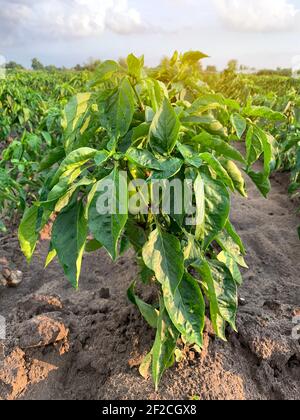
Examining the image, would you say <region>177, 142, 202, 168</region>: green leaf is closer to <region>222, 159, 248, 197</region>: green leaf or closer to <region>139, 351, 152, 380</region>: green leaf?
<region>222, 159, 248, 197</region>: green leaf

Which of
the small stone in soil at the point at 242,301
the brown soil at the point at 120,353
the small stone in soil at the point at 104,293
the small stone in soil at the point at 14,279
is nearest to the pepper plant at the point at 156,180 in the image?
the brown soil at the point at 120,353

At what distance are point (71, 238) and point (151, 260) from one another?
0.92 feet

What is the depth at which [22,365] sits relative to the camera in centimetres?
191

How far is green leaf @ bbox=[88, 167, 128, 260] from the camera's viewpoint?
1.19 meters

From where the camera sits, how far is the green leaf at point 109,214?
1189 mm

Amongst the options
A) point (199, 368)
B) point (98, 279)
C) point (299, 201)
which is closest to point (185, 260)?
point (199, 368)

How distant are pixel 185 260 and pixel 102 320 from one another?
2.76 ft

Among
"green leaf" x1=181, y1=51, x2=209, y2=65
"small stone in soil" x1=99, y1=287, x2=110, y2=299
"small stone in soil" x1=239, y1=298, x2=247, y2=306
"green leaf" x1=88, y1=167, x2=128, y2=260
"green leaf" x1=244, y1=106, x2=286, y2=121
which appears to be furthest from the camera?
"small stone in soil" x1=99, y1=287, x2=110, y2=299

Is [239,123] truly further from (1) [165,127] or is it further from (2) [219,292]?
(2) [219,292]

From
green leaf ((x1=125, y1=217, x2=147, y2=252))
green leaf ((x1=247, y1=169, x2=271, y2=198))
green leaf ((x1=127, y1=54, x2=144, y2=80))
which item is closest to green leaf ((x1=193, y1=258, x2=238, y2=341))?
green leaf ((x1=125, y1=217, x2=147, y2=252))

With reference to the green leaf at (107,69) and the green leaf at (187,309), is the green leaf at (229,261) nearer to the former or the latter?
the green leaf at (187,309)

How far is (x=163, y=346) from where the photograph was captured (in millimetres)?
1599

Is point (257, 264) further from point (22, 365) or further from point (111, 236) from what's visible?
point (111, 236)

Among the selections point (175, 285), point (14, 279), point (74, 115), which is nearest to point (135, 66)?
point (74, 115)
